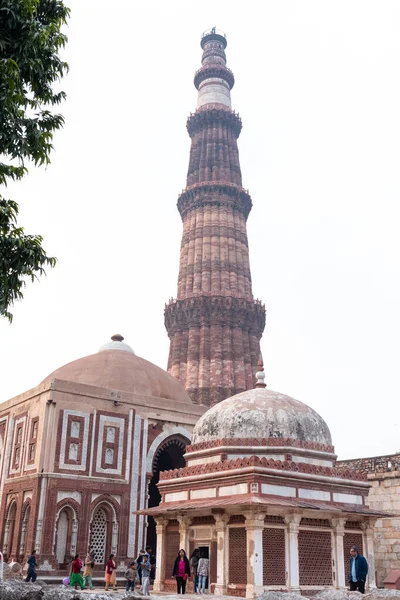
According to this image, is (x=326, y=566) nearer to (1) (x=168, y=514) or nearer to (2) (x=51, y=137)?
(1) (x=168, y=514)

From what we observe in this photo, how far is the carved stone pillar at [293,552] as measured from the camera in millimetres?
14453

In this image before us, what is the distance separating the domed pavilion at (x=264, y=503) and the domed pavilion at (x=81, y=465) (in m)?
4.00

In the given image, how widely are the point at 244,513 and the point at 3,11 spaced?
1100 cm

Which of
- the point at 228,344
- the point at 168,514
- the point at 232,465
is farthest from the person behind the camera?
the point at 228,344

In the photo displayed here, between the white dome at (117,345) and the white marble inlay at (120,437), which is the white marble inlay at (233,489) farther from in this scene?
the white dome at (117,345)

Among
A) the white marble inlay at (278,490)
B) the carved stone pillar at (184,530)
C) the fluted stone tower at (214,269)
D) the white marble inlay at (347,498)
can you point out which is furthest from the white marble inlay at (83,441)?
the fluted stone tower at (214,269)

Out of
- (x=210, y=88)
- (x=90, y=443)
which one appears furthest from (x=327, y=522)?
(x=210, y=88)

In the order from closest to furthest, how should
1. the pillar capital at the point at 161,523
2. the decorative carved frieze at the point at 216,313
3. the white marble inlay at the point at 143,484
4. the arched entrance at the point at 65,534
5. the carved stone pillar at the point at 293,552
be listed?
1. the carved stone pillar at the point at 293,552
2. the pillar capital at the point at 161,523
3. the arched entrance at the point at 65,534
4. the white marble inlay at the point at 143,484
5. the decorative carved frieze at the point at 216,313

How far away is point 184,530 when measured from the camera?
1622 cm

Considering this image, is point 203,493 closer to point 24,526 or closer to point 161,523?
point 161,523

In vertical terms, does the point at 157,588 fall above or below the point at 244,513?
below

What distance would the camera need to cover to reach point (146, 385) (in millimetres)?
24688

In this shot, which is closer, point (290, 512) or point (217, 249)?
point (290, 512)

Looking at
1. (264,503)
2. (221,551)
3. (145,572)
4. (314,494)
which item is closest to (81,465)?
(145,572)
